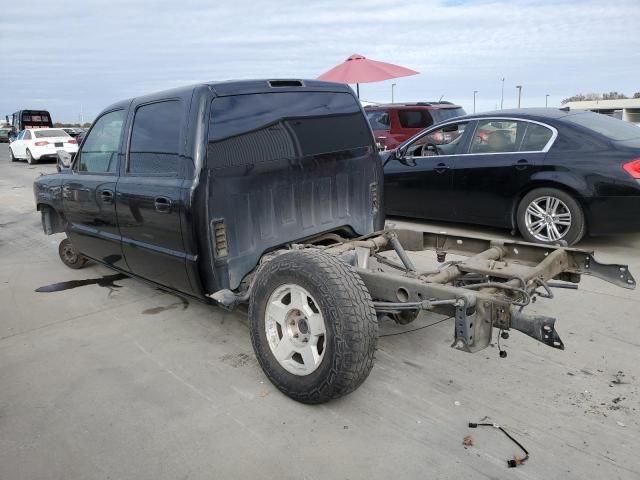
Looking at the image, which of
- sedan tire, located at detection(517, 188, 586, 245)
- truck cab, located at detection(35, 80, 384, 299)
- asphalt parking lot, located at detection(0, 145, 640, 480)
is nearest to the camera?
asphalt parking lot, located at detection(0, 145, 640, 480)

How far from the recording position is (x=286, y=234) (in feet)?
13.0

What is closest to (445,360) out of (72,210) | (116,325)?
(116,325)

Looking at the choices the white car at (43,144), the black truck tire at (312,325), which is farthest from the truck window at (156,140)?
the white car at (43,144)

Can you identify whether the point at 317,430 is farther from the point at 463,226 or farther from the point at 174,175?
the point at 463,226

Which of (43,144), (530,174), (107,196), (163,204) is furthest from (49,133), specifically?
(163,204)

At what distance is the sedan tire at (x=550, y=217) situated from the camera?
19.4ft

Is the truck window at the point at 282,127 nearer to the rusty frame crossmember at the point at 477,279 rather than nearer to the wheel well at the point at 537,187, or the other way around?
the rusty frame crossmember at the point at 477,279

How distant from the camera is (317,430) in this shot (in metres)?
2.88

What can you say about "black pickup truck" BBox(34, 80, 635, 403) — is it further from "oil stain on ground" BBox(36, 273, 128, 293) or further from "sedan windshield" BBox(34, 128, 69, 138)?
"sedan windshield" BBox(34, 128, 69, 138)

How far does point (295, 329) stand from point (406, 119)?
32.9 feet

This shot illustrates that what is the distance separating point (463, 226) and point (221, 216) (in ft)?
16.0

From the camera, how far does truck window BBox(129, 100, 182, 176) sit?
12.1 feet

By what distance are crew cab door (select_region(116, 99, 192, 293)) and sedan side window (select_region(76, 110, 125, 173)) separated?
0.98 feet

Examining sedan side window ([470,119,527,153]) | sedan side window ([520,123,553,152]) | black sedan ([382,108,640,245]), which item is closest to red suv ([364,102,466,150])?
black sedan ([382,108,640,245])
